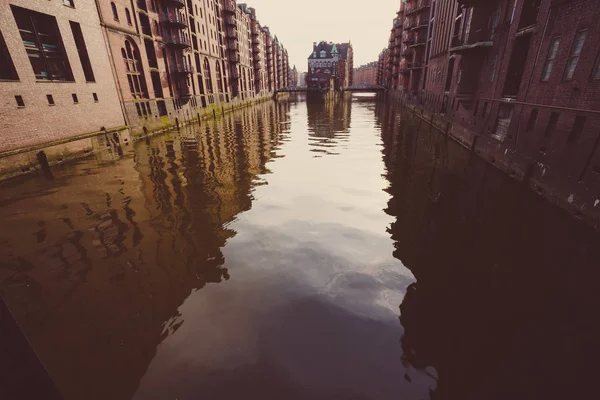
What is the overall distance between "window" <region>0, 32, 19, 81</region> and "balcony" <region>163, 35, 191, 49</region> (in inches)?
824

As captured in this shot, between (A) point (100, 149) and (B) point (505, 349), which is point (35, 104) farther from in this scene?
(B) point (505, 349)

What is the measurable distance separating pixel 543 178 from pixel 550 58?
656 centimetres

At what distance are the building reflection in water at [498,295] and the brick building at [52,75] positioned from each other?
21279 mm

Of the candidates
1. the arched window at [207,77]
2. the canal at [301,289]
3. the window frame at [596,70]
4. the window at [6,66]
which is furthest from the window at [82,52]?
the window frame at [596,70]

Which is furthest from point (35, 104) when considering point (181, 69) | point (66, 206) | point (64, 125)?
point (181, 69)

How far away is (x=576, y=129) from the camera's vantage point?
1184 centimetres

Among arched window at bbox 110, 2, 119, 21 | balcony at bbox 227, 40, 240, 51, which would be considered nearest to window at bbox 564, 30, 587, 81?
arched window at bbox 110, 2, 119, 21

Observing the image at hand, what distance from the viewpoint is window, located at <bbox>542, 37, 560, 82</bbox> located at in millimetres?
13688

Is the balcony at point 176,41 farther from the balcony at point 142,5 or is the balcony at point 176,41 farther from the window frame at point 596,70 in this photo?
the window frame at point 596,70

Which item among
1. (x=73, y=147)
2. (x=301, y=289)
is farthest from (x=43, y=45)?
(x=301, y=289)

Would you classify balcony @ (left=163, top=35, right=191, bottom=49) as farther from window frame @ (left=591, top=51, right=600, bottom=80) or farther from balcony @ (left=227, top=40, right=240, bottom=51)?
window frame @ (left=591, top=51, right=600, bottom=80)

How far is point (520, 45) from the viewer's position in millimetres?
18266

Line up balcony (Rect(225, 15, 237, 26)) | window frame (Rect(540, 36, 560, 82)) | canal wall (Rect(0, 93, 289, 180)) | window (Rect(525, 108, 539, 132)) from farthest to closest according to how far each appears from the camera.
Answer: balcony (Rect(225, 15, 237, 26))
canal wall (Rect(0, 93, 289, 180))
window (Rect(525, 108, 539, 132))
window frame (Rect(540, 36, 560, 82))

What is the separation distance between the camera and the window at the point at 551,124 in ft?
43.6
